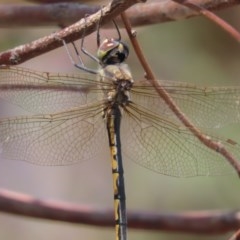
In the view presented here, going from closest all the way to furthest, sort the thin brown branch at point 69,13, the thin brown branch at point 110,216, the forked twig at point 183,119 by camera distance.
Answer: the forked twig at point 183,119 → the thin brown branch at point 69,13 → the thin brown branch at point 110,216

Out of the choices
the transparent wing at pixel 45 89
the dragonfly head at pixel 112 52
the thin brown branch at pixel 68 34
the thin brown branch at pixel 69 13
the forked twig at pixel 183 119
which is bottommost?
the forked twig at pixel 183 119

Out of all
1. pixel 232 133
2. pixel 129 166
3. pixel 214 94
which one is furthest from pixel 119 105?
pixel 129 166

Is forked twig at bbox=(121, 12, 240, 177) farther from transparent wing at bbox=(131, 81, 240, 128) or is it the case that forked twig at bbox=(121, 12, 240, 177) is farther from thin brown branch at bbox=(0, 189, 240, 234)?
thin brown branch at bbox=(0, 189, 240, 234)

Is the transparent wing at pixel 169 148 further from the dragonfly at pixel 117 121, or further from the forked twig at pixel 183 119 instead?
the forked twig at pixel 183 119

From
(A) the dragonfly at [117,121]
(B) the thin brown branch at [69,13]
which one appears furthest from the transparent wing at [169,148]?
(B) the thin brown branch at [69,13]

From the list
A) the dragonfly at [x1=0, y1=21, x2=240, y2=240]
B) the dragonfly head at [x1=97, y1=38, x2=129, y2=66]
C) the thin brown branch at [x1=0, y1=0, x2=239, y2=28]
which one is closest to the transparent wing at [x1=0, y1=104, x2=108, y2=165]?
the dragonfly at [x1=0, y1=21, x2=240, y2=240]

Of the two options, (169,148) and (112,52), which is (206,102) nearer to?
(169,148)
